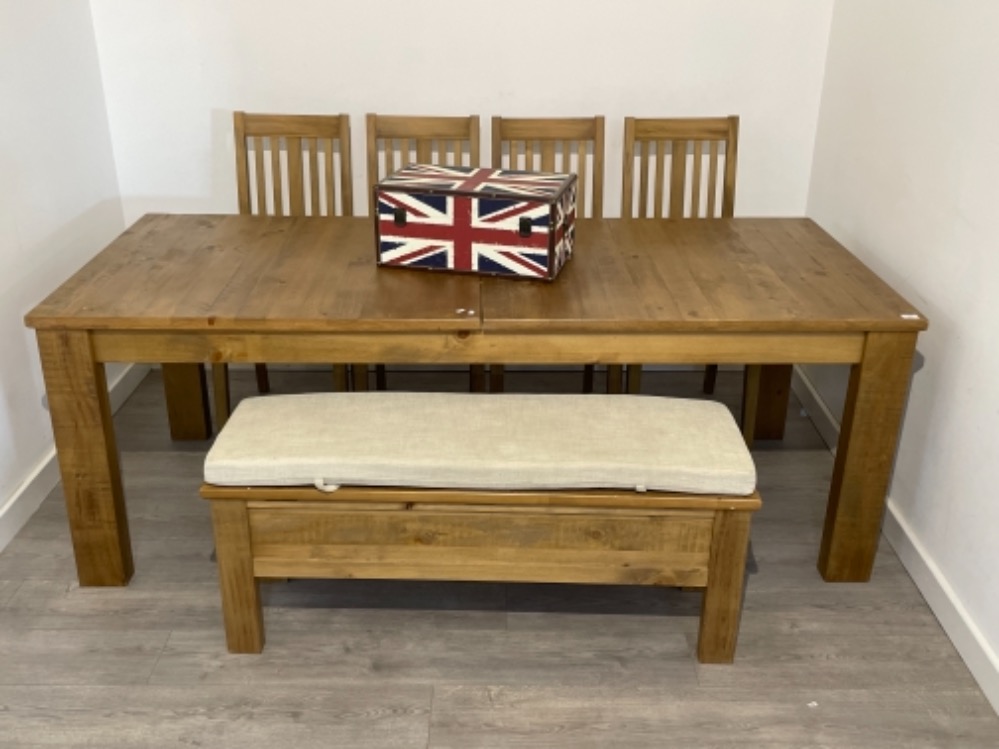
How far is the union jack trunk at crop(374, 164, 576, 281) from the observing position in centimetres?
205

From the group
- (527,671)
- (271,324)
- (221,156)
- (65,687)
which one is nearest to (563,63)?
(221,156)

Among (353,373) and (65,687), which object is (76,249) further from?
(65,687)

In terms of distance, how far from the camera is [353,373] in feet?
9.54

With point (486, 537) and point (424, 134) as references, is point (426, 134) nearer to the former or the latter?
point (424, 134)

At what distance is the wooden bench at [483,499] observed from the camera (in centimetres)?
178

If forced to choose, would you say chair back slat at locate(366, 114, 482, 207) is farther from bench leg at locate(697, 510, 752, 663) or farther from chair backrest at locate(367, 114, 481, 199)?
bench leg at locate(697, 510, 752, 663)

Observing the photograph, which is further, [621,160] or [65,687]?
[621,160]

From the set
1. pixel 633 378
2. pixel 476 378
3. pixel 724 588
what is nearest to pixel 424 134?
pixel 476 378

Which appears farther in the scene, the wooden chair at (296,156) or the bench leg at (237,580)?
the wooden chair at (296,156)

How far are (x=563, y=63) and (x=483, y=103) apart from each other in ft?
0.88

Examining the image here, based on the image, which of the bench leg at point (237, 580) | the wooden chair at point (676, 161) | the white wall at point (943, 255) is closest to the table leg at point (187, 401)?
the bench leg at point (237, 580)

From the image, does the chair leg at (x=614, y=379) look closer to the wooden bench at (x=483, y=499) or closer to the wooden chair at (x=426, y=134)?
the wooden chair at (x=426, y=134)

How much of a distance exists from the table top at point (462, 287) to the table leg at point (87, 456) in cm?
8

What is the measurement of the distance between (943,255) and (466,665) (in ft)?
4.50
